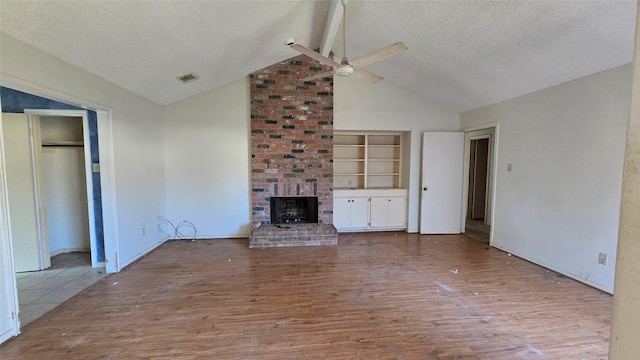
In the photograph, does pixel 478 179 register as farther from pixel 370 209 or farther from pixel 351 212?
pixel 351 212

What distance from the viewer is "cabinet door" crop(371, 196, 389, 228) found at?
5289 millimetres

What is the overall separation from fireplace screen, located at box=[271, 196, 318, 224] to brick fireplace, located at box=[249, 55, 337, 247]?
0.28ft

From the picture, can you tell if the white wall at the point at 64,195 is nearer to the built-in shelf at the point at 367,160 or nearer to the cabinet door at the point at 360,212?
the built-in shelf at the point at 367,160

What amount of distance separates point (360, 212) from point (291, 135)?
6.52ft

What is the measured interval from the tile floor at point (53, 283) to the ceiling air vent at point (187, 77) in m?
2.78

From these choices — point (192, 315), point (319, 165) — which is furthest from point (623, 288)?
point (319, 165)

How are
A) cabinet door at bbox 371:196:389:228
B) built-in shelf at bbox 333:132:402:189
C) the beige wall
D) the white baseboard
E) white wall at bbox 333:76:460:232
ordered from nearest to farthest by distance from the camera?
the beige wall < the white baseboard < white wall at bbox 333:76:460:232 < cabinet door at bbox 371:196:389:228 < built-in shelf at bbox 333:132:402:189

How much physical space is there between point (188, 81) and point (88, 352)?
11.4 feet

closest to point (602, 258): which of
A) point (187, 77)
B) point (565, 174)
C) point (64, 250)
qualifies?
point (565, 174)

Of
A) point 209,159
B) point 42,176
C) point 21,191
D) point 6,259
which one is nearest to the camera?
point 6,259

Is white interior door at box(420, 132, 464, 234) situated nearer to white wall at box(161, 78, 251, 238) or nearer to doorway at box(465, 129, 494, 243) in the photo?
doorway at box(465, 129, 494, 243)

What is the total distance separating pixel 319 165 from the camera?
496 cm

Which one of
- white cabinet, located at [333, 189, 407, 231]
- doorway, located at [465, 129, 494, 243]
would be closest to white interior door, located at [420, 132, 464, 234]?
white cabinet, located at [333, 189, 407, 231]

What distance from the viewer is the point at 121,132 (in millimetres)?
3504
